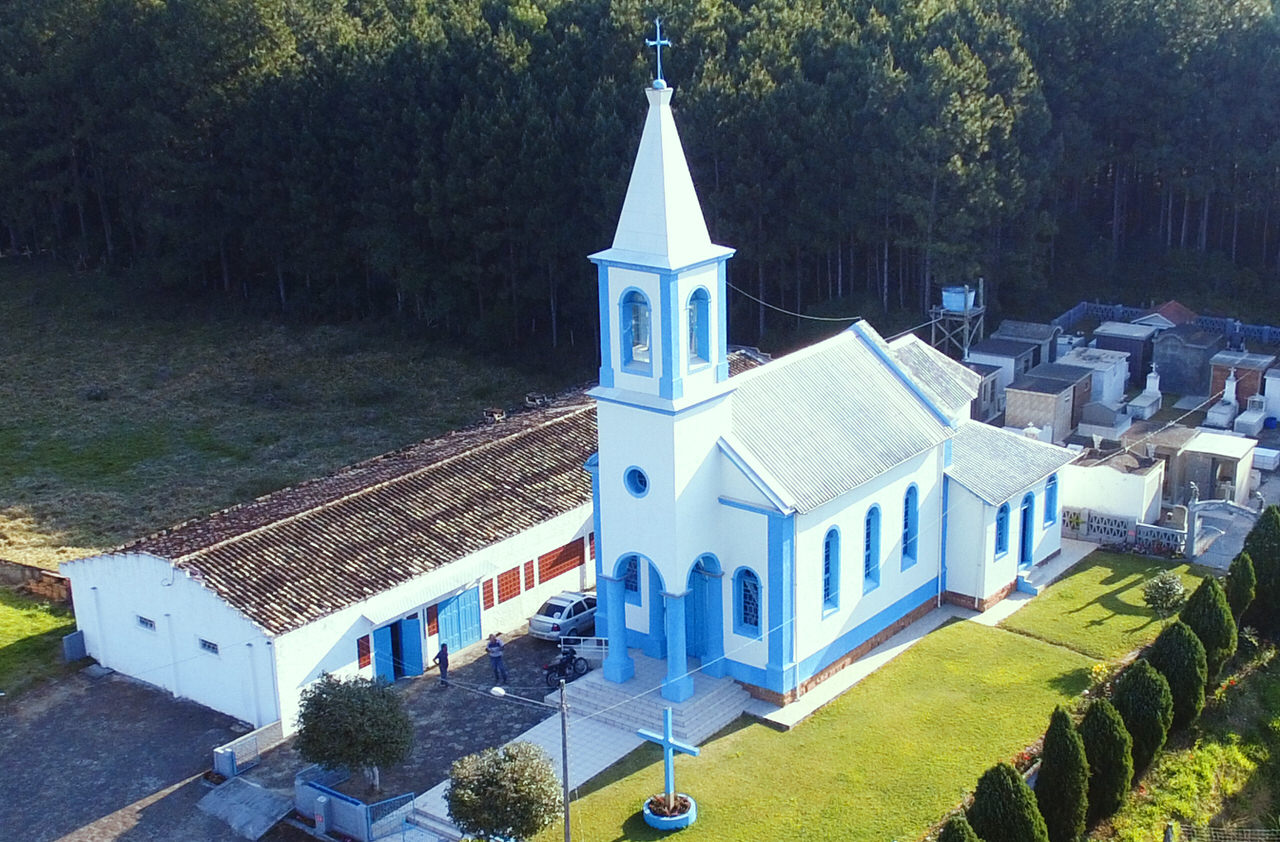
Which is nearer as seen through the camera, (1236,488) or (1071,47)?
(1236,488)

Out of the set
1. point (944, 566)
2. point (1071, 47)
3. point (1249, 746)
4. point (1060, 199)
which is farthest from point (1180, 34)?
point (1249, 746)

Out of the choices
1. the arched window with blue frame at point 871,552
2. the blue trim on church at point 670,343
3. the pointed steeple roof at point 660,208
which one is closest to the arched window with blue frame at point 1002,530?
the arched window with blue frame at point 871,552

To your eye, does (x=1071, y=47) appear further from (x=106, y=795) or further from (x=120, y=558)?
(x=106, y=795)

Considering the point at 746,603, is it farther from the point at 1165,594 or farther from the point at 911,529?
the point at 1165,594

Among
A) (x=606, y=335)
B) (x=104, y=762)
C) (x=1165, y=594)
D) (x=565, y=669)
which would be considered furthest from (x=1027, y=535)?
(x=104, y=762)

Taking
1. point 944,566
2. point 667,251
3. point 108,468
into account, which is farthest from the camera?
point 108,468

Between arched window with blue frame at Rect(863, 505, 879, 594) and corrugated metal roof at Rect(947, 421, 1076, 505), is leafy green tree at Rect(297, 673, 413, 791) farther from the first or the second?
corrugated metal roof at Rect(947, 421, 1076, 505)

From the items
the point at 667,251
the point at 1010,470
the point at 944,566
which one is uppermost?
the point at 667,251
